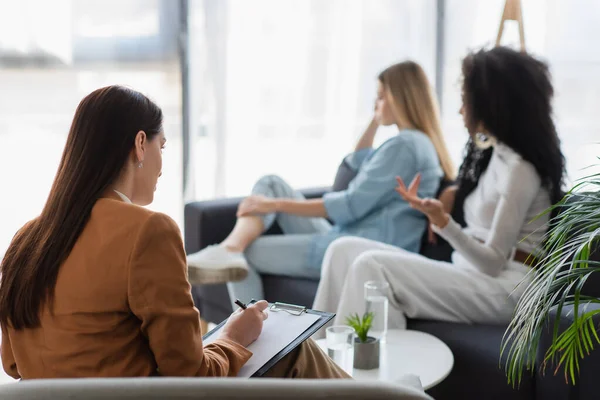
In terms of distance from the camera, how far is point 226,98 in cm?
414

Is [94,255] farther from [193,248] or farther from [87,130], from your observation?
[193,248]

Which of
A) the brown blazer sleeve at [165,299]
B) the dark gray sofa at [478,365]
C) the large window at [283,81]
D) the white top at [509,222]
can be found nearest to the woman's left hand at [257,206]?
the dark gray sofa at [478,365]

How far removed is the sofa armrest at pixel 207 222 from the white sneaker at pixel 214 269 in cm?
36

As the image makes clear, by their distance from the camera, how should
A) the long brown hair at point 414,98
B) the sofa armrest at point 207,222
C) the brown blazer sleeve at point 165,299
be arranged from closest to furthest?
the brown blazer sleeve at point 165,299
the long brown hair at point 414,98
the sofa armrest at point 207,222

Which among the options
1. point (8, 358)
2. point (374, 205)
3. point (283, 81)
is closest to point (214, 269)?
point (374, 205)

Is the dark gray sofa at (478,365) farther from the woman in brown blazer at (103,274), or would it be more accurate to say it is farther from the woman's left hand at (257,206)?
the woman in brown blazer at (103,274)

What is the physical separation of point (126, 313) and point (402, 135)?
6.34 feet

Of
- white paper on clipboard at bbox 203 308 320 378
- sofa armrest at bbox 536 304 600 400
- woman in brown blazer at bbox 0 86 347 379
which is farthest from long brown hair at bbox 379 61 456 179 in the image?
woman in brown blazer at bbox 0 86 347 379

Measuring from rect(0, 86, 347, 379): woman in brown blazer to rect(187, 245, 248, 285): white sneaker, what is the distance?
4.68ft

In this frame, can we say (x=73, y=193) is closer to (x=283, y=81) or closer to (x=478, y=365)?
(x=478, y=365)

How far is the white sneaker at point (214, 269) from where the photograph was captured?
9.04 feet

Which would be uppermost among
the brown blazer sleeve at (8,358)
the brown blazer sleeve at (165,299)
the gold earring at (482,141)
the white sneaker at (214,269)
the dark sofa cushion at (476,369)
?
the gold earring at (482,141)

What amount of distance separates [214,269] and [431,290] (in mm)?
814

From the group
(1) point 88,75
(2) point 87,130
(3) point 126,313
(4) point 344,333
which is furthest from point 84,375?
(1) point 88,75
